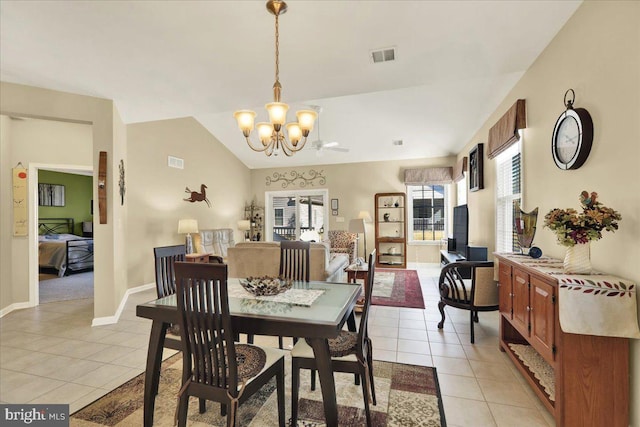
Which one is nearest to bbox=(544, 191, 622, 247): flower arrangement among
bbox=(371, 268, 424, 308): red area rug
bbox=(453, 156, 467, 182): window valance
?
bbox=(371, 268, 424, 308): red area rug

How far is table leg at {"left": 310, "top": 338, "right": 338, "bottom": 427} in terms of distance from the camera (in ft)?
5.44

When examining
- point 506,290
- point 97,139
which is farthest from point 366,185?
point 97,139

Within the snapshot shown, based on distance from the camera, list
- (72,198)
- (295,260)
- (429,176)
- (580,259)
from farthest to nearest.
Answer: (72,198)
(429,176)
(295,260)
(580,259)

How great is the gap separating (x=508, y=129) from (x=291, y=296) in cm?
300

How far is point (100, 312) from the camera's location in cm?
369

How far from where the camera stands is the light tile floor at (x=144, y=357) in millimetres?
2117

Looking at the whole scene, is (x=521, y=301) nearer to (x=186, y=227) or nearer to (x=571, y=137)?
(x=571, y=137)

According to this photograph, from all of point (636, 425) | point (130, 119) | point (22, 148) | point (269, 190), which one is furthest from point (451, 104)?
point (22, 148)

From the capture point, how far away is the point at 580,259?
1.81 metres

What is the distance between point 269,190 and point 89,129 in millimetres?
4677

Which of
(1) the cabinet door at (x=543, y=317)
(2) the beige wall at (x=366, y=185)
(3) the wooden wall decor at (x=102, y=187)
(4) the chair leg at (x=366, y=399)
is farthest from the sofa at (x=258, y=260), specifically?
(2) the beige wall at (x=366, y=185)

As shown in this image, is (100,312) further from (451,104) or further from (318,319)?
(451,104)

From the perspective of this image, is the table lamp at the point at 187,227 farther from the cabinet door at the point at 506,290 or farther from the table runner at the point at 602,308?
the table runner at the point at 602,308

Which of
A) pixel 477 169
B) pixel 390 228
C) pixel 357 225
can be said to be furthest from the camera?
pixel 390 228
